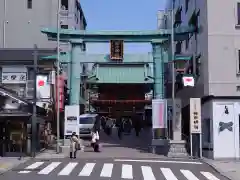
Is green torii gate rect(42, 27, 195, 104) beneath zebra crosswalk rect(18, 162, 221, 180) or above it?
above

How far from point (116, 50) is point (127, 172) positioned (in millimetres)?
12877

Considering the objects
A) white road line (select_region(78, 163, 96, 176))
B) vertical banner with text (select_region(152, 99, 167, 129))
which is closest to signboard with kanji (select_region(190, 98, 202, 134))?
vertical banner with text (select_region(152, 99, 167, 129))

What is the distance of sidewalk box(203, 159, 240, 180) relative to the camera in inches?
796

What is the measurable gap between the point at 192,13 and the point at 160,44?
405 centimetres

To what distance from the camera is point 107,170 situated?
21.0 metres

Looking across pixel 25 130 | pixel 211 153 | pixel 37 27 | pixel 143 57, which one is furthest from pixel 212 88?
pixel 37 27

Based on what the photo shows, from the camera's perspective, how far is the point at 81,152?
29891 mm

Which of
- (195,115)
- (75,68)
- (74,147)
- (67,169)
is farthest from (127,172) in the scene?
(75,68)

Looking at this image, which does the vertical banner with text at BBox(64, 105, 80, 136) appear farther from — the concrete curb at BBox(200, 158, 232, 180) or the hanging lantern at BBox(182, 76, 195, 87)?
the concrete curb at BBox(200, 158, 232, 180)

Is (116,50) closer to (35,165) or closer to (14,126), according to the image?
(14,126)

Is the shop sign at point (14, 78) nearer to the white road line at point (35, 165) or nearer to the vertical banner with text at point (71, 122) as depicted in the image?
the vertical banner with text at point (71, 122)

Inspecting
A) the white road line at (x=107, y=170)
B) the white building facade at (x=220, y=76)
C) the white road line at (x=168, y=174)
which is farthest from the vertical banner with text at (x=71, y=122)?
the white road line at (x=168, y=174)

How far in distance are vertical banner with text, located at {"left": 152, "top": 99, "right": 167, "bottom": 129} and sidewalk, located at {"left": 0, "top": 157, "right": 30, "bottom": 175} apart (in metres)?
8.66

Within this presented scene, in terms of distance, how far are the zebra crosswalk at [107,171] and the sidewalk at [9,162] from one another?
81 cm
